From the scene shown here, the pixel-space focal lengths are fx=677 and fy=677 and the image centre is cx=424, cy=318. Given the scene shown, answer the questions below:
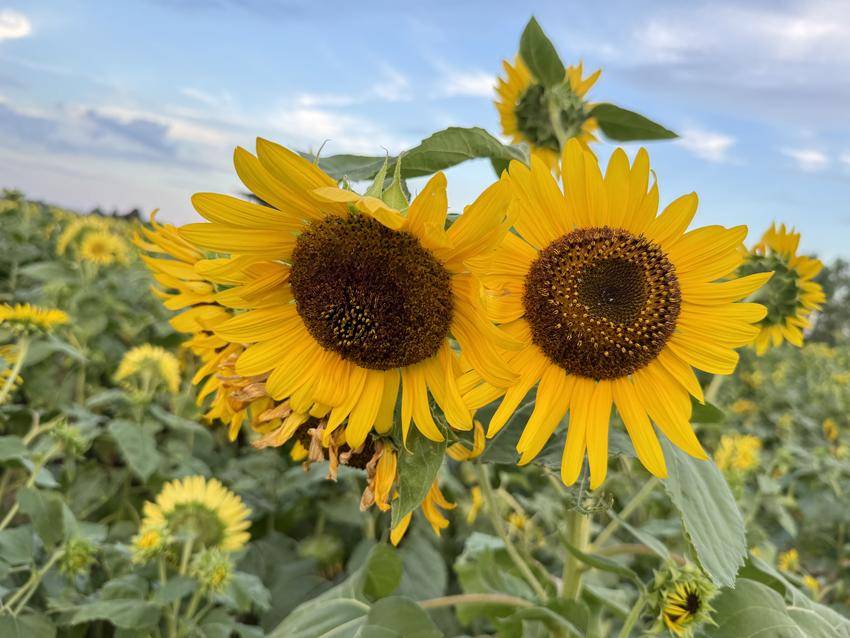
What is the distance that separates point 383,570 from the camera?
3.82ft

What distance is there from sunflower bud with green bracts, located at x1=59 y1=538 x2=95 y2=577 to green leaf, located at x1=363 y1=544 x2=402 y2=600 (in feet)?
2.05

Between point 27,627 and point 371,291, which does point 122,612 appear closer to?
point 27,627

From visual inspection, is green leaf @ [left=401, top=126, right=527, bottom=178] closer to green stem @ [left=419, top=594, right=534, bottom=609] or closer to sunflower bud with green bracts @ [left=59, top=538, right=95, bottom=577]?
green stem @ [left=419, top=594, right=534, bottom=609]

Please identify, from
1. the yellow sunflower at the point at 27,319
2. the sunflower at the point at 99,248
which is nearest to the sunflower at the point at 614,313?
the yellow sunflower at the point at 27,319

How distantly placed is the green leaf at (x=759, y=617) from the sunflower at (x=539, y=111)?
2.73ft

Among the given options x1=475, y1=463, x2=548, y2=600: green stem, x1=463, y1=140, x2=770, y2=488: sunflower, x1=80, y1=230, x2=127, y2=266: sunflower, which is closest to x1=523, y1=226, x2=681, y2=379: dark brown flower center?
x1=463, y1=140, x2=770, y2=488: sunflower

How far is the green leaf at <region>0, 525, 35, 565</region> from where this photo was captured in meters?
1.32

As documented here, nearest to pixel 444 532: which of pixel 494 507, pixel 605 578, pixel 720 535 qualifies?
pixel 605 578

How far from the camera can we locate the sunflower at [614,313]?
793 mm

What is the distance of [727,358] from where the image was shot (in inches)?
31.7

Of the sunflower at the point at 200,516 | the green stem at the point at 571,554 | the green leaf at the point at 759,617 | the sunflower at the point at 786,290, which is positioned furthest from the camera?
the sunflower at the point at 200,516

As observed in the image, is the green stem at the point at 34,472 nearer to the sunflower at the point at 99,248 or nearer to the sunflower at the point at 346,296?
the sunflower at the point at 346,296

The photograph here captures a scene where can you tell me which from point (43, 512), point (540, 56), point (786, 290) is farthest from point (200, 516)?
point (786, 290)

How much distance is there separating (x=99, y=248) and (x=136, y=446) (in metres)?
2.20
